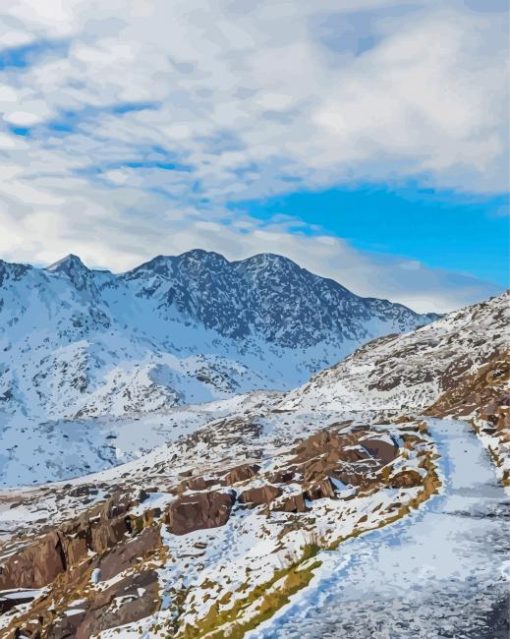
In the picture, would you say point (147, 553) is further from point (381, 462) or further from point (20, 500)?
point (20, 500)

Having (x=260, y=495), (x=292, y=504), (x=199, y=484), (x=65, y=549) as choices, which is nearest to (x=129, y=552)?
(x=199, y=484)

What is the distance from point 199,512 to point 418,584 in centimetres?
2093

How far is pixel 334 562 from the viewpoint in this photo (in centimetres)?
2048

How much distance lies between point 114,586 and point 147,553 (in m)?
3.58

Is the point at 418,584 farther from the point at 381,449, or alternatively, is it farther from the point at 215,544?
the point at 381,449

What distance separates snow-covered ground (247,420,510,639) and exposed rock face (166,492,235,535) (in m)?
14.6

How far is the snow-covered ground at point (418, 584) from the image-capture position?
15508 mm

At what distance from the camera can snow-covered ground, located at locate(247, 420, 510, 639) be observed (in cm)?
1551

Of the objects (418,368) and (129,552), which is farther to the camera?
(418,368)

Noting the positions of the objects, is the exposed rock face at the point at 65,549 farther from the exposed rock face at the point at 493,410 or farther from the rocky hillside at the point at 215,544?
the exposed rock face at the point at 493,410

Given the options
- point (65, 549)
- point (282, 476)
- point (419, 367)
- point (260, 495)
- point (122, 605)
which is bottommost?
point (122, 605)

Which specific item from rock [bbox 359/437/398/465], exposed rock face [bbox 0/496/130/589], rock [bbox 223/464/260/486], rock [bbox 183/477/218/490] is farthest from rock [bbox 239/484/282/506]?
exposed rock face [bbox 0/496/130/589]

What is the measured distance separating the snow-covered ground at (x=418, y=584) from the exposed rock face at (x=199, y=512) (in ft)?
48.0

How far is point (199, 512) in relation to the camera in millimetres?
37000
